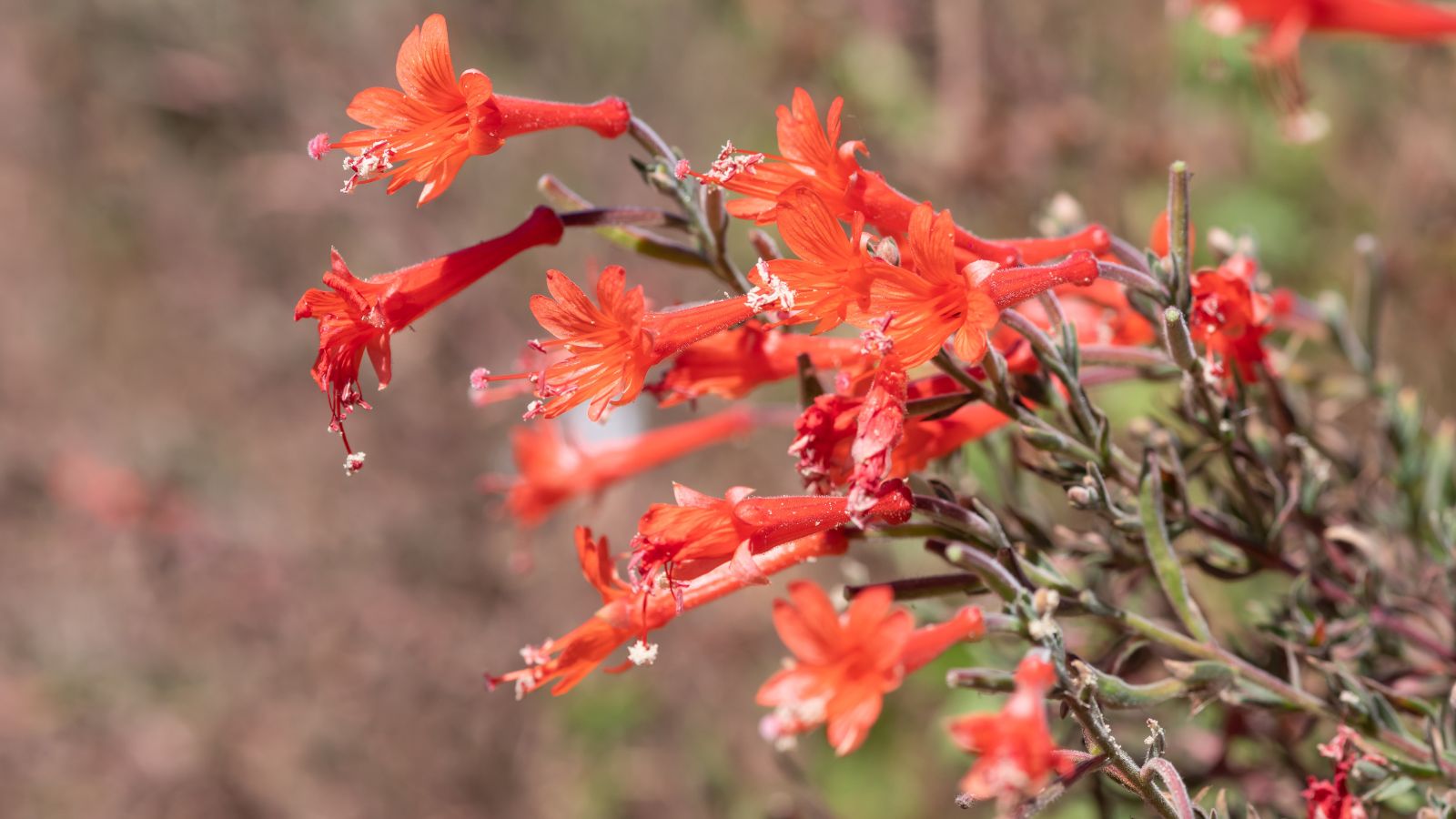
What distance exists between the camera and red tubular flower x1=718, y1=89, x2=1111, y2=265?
1238 mm

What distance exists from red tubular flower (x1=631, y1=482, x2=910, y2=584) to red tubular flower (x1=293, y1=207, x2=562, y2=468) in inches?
13.8

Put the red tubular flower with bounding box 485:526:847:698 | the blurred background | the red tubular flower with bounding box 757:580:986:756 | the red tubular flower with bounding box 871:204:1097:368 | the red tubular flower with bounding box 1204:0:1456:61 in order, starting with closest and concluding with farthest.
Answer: the red tubular flower with bounding box 757:580:986:756 < the red tubular flower with bounding box 871:204:1097:368 < the red tubular flower with bounding box 485:526:847:698 < the red tubular flower with bounding box 1204:0:1456:61 < the blurred background

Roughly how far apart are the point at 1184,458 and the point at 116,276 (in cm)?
851

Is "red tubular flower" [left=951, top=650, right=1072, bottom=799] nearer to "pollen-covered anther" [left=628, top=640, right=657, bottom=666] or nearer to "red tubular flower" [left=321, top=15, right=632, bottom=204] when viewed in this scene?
"pollen-covered anther" [left=628, top=640, right=657, bottom=666]

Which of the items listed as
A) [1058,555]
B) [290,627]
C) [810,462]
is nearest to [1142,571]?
[1058,555]

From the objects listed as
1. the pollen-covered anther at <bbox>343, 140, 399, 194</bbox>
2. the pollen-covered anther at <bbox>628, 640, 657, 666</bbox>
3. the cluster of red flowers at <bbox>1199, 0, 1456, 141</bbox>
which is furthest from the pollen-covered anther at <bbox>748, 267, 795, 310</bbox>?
the cluster of red flowers at <bbox>1199, 0, 1456, 141</bbox>

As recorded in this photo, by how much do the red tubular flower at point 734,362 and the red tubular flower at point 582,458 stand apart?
0.74 m

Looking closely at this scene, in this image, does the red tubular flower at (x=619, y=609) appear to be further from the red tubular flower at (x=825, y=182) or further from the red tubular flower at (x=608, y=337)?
the red tubular flower at (x=825, y=182)

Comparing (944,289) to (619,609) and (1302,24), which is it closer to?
(619,609)

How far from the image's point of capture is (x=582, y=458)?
2.39 meters

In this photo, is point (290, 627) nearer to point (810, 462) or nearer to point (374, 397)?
point (374, 397)

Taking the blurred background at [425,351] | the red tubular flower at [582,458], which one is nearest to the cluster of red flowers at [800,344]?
the red tubular flower at [582,458]

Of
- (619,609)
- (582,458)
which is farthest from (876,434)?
(582,458)

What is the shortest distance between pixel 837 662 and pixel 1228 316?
0.72m
